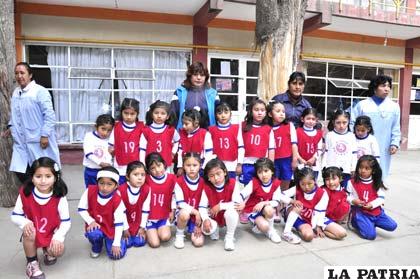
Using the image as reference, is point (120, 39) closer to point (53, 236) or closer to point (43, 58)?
point (43, 58)

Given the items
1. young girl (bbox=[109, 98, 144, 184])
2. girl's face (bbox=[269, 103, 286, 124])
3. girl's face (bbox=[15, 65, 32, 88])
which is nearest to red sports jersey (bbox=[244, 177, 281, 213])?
girl's face (bbox=[269, 103, 286, 124])

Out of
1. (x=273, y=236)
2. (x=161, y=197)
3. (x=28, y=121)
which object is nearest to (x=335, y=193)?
(x=273, y=236)

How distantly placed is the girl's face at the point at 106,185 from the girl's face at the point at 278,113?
174 centimetres

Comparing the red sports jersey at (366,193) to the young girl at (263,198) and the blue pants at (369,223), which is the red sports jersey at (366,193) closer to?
the blue pants at (369,223)

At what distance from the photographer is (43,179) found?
2566 millimetres

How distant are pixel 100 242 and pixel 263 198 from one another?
149cm

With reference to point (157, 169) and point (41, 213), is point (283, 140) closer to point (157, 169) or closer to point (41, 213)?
point (157, 169)

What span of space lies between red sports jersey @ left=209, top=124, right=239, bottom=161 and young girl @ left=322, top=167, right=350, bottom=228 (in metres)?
0.92

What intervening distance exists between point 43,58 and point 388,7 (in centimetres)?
774

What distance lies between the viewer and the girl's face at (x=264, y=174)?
322 centimetres

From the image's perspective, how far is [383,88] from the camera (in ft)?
12.7

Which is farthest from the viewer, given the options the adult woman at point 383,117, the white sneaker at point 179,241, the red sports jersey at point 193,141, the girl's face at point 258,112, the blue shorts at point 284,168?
the adult woman at point 383,117

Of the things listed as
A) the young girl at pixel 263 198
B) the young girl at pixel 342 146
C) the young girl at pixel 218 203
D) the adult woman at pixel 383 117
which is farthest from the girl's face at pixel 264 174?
the adult woman at pixel 383 117

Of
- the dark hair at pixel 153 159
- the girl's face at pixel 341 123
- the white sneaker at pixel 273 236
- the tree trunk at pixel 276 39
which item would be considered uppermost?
the tree trunk at pixel 276 39
